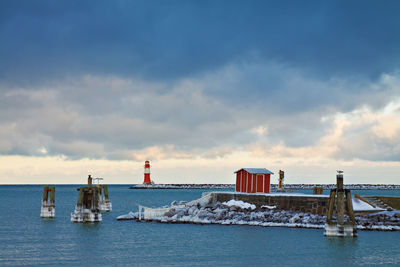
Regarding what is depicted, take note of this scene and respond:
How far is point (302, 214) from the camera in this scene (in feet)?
142

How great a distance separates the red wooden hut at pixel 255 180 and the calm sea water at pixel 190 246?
8.02 metres

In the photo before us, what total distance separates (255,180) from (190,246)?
17.6 meters

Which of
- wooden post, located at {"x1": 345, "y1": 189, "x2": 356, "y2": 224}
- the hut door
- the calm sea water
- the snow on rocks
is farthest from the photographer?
the hut door

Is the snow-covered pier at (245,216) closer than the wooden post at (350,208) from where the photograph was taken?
No

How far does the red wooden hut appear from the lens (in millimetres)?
49062

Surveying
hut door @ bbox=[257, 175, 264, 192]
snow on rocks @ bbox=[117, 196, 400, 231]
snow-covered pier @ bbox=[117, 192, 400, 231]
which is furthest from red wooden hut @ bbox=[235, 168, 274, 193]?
snow on rocks @ bbox=[117, 196, 400, 231]

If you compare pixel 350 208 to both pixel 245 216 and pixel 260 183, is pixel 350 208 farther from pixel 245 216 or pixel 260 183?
pixel 260 183

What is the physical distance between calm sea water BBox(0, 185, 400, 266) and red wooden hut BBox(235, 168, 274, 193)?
8.02m

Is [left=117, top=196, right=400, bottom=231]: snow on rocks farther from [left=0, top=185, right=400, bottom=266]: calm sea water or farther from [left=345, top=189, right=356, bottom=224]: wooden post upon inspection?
[left=345, top=189, right=356, bottom=224]: wooden post

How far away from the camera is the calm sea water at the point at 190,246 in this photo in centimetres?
2827

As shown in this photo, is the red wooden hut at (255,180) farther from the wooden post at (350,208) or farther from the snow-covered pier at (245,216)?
the wooden post at (350,208)

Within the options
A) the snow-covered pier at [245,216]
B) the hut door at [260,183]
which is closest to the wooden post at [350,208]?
the snow-covered pier at [245,216]

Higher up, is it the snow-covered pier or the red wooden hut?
the red wooden hut

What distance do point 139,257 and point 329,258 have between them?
10460 mm
